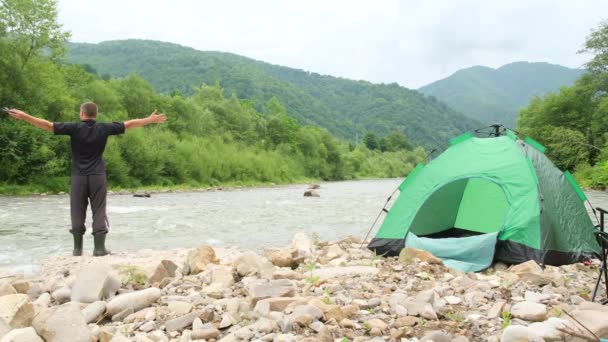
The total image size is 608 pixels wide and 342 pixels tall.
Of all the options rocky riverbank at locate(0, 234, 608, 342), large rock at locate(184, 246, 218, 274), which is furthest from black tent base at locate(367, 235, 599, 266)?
large rock at locate(184, 246, 218, 274)

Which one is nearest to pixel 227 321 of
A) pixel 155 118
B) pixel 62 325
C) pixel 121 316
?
pixel 121 316

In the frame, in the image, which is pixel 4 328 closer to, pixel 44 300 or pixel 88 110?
pixel 44 300

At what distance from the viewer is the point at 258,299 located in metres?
4.45

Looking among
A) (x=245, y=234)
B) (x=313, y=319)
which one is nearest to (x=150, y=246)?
(x=245, y=234)

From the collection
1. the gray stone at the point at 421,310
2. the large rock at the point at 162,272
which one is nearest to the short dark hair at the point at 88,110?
the large rock at the point at 162,272

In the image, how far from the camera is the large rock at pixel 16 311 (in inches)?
160

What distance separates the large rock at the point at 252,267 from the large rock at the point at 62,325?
7.17 feet

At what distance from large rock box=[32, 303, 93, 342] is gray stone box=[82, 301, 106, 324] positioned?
1.52 feet

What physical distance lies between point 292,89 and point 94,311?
466ft

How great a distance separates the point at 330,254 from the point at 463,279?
8.07 ft

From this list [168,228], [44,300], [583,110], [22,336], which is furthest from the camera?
[583,110]

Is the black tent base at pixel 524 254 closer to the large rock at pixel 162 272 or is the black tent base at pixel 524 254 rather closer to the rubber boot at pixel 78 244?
the large rock at pixel 162 272

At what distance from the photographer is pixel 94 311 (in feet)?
14.8

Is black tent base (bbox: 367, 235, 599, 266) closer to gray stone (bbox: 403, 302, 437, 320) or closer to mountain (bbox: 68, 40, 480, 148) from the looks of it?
gray stone (bbox: 403, 302, 437, 320)
